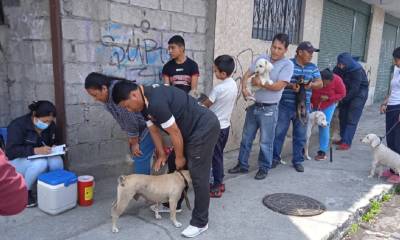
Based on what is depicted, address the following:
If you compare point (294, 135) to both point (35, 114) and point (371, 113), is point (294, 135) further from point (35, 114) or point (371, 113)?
point (371, 113)

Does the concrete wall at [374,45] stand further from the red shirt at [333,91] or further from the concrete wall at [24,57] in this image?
the concrete wall at [24,57]

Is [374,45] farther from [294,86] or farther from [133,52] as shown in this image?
[133,52]

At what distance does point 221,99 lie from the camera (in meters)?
3.69

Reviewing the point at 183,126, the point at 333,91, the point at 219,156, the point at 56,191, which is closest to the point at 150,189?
the point at 183,126

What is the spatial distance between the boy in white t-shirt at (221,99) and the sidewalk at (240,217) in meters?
0.33

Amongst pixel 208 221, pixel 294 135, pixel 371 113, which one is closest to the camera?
pixel 208 221

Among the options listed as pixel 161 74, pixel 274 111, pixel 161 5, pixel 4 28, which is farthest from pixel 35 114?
pixel 274 111

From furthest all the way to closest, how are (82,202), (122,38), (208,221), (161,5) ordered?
(161,5), (122,38), (82,202), (208,221)

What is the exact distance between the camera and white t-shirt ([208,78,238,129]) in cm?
367

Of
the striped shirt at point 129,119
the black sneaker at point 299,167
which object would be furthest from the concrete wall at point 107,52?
the black sneaker at point 299,167

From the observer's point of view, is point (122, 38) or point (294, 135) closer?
point (122, 38)

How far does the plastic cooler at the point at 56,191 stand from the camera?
327 cm

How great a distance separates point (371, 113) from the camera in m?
10.8

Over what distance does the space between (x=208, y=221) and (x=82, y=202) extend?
126 cm
